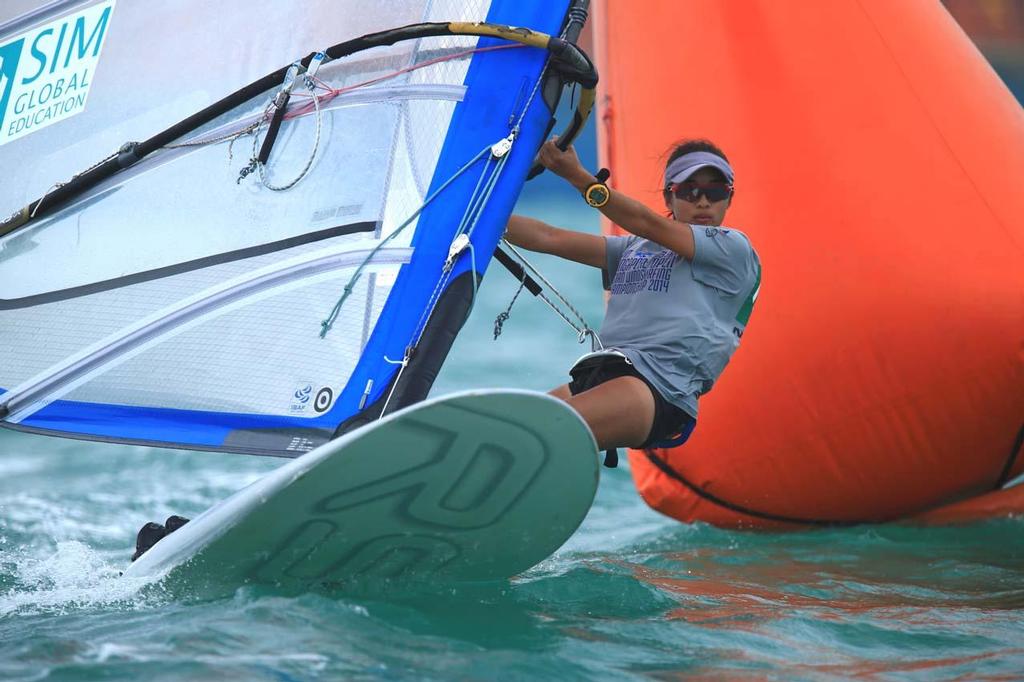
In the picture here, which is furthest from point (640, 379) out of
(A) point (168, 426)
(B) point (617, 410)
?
(A) point (168, 426)

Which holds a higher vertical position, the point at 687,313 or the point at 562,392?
the point at 687,313

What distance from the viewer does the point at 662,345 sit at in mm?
2783

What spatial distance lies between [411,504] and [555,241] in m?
0.99

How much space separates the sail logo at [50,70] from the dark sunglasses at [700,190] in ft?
5.03

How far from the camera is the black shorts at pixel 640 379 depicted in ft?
9.07

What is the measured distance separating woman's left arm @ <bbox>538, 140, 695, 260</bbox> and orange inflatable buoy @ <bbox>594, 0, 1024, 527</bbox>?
106cm

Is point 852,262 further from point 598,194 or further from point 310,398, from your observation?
point 310,398

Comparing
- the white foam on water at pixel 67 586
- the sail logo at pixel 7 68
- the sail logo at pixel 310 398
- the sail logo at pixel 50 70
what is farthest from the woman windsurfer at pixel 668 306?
the sail logo at pixel 7 68

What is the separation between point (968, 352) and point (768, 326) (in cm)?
58

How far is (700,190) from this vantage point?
115 inches

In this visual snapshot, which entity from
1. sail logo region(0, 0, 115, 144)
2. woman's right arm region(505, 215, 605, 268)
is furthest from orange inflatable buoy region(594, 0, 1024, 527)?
sail logo region(0, 0, 115, 144)

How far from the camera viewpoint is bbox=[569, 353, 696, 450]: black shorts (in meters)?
2.77

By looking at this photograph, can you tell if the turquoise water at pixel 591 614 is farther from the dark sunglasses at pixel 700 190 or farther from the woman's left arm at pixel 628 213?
the dark sunglasses at pixel 700 190

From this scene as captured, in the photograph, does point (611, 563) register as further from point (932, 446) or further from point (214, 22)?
point (214, 22)
